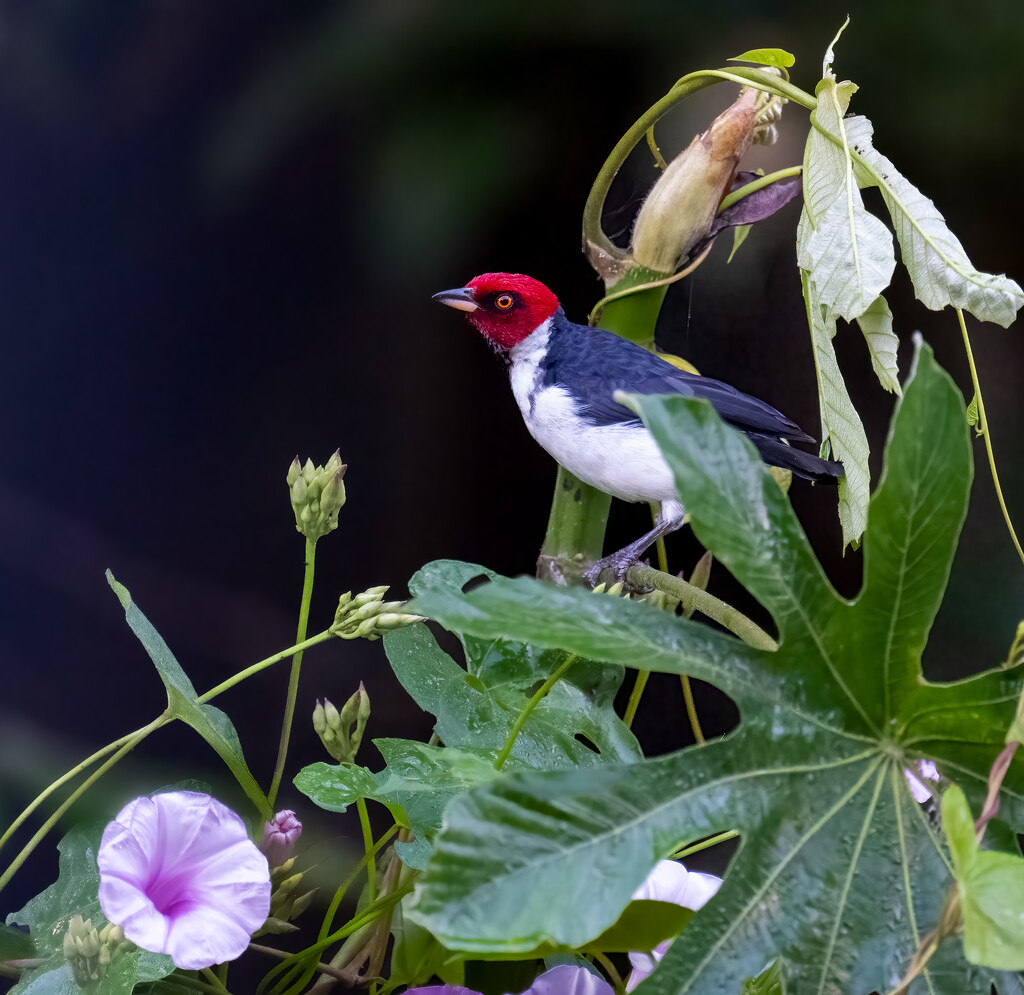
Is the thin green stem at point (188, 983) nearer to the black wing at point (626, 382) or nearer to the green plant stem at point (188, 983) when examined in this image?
the green plant stem at point (188, 983)

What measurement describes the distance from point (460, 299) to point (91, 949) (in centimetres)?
39

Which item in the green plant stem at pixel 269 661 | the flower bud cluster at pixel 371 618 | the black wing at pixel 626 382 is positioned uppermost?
the black wing at pixel 626 382

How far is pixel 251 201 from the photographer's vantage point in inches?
21.6

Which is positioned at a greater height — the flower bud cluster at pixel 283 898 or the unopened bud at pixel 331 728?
the unopened bud at pixel 331 728

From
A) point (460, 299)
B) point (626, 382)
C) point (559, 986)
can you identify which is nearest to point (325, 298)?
point (460, 299)

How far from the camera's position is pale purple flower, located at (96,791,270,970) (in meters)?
0.27

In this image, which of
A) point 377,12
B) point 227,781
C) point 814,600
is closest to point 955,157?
point 377,12

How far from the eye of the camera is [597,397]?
0.53 m

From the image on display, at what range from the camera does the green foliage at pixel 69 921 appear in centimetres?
30

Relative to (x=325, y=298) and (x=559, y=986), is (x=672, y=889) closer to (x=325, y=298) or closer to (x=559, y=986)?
(x=559, y=986)

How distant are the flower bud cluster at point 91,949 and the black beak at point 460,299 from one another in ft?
1.24

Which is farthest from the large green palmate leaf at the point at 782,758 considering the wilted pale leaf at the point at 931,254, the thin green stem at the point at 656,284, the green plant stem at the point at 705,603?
the thin green stem at the point at 656,284

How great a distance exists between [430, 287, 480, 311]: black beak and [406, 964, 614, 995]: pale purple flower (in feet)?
1.19

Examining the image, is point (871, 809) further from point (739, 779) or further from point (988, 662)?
point (988, 662)
